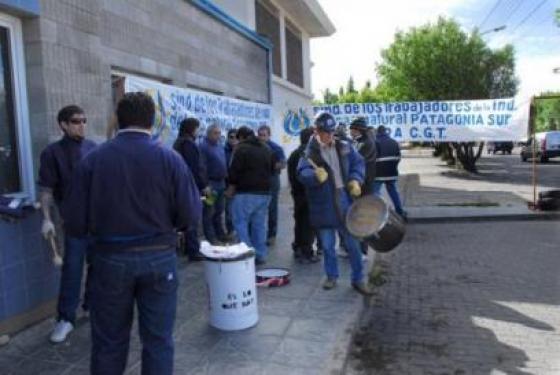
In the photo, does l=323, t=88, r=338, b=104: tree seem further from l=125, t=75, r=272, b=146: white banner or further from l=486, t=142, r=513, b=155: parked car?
l=125, t=75, r=272, b=146: white banner

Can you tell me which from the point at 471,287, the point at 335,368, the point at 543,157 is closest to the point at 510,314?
the point at 471,287

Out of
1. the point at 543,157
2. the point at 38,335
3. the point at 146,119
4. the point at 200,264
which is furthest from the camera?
the point at 543,157

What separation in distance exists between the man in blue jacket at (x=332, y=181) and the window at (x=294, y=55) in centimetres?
1304

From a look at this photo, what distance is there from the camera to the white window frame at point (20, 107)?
4.82 m

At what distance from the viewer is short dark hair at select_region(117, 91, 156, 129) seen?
9.91 feet

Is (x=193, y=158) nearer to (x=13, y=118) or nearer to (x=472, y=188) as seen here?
(x=13, y=118)

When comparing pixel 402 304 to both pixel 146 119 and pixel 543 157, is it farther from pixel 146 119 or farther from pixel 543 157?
pixel 543 157

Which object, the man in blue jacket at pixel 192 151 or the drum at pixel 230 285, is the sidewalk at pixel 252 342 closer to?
the drum at pixel 230 285

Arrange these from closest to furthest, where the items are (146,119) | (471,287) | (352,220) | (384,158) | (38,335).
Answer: (146,119)
(38,335)
(352,220)
(471,287)
(384,158)

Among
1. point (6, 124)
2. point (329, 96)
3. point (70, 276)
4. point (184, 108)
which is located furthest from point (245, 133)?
point (329, 96)

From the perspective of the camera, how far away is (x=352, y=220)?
543 centimetres

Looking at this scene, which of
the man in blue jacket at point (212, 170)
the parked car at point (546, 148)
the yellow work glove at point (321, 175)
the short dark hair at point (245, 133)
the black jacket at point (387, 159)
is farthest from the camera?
the parked car at point (546, 148)

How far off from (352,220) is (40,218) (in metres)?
2.77

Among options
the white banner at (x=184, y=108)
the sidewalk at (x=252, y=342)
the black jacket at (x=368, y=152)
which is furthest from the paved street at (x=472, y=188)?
the sidewalk at (x=252, y=342)
